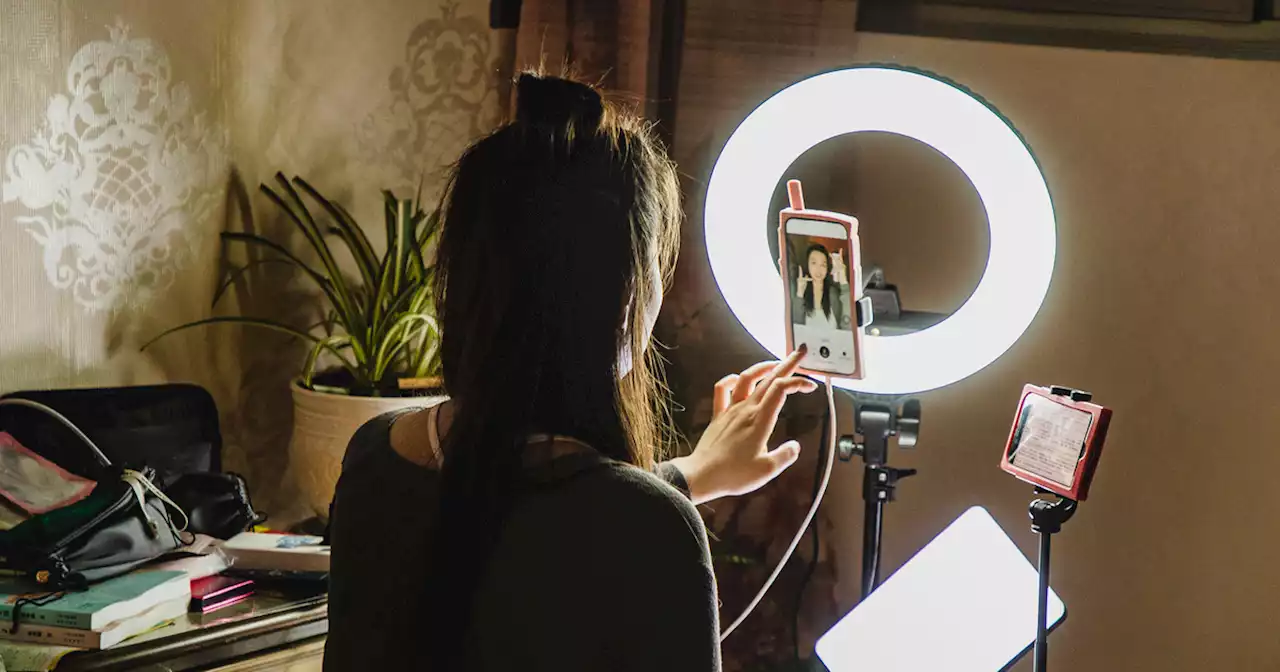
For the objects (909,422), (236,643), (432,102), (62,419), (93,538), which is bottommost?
(236,643)

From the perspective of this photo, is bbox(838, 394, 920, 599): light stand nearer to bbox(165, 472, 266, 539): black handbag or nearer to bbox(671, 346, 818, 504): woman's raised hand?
bbox(671, 346, 818, 504): woman's raised hand

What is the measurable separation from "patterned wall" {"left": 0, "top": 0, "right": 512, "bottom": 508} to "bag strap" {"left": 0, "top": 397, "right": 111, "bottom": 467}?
0.12 metres

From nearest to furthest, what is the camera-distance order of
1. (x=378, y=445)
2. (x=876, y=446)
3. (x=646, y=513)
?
(x=646, y=513), (x=378, y=445), (x=876, y=446)

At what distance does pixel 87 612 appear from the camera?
Answer: 4.43 feet

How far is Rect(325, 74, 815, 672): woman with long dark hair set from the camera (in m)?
0.81

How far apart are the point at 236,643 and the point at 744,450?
0.72 m

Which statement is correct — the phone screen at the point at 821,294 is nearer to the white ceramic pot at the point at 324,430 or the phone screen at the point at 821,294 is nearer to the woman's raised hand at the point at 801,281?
the woman's raised hand at the point at 801,281

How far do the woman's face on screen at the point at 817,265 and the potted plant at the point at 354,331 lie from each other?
2.68ft

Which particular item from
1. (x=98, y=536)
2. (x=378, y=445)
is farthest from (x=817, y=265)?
(x=98, y=536)

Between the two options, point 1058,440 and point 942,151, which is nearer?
point 1058,440

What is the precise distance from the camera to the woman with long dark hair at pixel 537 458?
81 centimetres

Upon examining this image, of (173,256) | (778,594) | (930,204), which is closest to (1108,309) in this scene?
(930,204)

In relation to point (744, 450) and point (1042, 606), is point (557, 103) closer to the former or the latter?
point (744, 450)

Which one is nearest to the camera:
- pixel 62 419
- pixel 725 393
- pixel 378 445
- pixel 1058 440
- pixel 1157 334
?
pixel 378 445
